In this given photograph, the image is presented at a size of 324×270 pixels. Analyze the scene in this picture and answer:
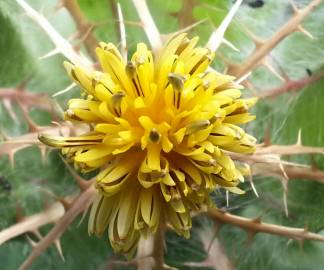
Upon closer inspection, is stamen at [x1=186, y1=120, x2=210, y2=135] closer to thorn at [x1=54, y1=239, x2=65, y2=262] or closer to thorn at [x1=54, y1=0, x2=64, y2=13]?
thorn at [x1=54, y1=239, x2=65, y2=262]

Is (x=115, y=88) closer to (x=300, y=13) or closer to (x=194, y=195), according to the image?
(x=194, y=195)

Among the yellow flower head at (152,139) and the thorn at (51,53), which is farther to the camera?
the thorn at (51,53)

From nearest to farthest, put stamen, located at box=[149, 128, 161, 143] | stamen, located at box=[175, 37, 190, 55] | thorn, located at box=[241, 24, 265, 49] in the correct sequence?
stamen, located at box=[149, 128, 161, 143] → stamen, located at box=[175, 37, 190, 55] → thorn, located at box=[241, 24, 265, 49]

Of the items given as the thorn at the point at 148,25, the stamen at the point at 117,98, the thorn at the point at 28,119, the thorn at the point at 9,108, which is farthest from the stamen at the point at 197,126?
the thorn at the point at 9,108

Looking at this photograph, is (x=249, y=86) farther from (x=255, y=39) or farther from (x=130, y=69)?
(x=130, y=69)

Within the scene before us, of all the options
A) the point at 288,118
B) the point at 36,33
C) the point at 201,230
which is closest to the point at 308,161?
the point at 288,118

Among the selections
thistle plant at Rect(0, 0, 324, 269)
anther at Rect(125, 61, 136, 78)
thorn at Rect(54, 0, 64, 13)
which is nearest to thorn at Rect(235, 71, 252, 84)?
thistle plant at Rect(0, 0, 324, 269)

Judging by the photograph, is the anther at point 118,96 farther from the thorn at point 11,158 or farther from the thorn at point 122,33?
the thorn at point 11,158
